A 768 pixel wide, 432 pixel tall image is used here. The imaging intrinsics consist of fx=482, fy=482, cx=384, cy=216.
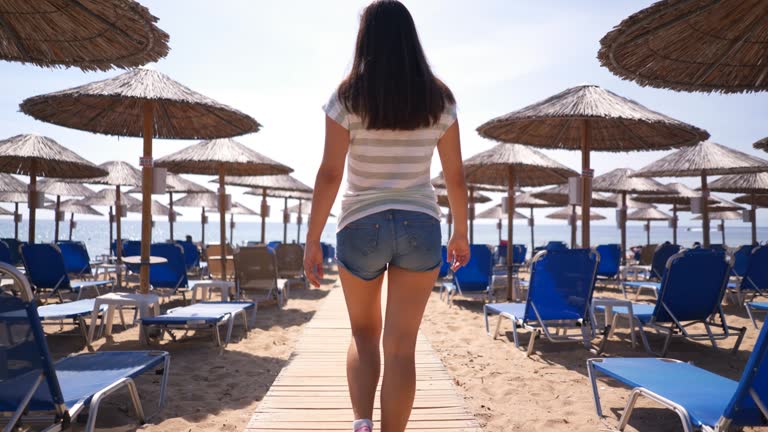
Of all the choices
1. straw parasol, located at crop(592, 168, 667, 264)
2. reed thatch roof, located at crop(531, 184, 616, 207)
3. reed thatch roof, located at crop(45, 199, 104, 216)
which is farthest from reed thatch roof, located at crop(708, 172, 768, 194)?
reed thatch roof, located at crop(45, 199, 104, 216)

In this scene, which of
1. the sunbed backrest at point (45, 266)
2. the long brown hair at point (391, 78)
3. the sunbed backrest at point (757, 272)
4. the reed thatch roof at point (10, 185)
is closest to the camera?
the long brown hair at point (391, 78)

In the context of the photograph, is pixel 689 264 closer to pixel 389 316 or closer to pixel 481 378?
pixel 481 378

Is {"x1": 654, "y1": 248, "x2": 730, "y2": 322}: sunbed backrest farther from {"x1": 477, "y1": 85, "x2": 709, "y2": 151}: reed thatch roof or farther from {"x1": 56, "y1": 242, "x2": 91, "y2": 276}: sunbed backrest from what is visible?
{"x1": 56, "y1": 242, "x2": 91, "y2": 276}: sunbed backrest

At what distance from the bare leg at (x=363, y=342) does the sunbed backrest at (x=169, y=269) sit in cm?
556

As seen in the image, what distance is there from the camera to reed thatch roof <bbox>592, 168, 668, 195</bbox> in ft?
39.8

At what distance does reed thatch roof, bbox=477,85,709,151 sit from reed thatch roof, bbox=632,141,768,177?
11.1 ft

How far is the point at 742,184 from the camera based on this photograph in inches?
503

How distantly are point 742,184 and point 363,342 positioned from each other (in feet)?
48.0

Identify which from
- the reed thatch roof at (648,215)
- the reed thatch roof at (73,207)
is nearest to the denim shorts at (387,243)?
the reed thatch roof at (73,207)

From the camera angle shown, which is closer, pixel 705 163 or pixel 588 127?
pixel 588 127

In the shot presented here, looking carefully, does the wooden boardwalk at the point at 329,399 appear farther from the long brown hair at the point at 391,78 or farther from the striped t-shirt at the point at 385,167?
the long brown hair at the point at 391,78

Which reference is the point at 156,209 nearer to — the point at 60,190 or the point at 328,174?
the point at 60,190

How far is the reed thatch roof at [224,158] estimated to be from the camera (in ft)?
27.2

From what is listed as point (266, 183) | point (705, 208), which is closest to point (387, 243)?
point (705, 208)
